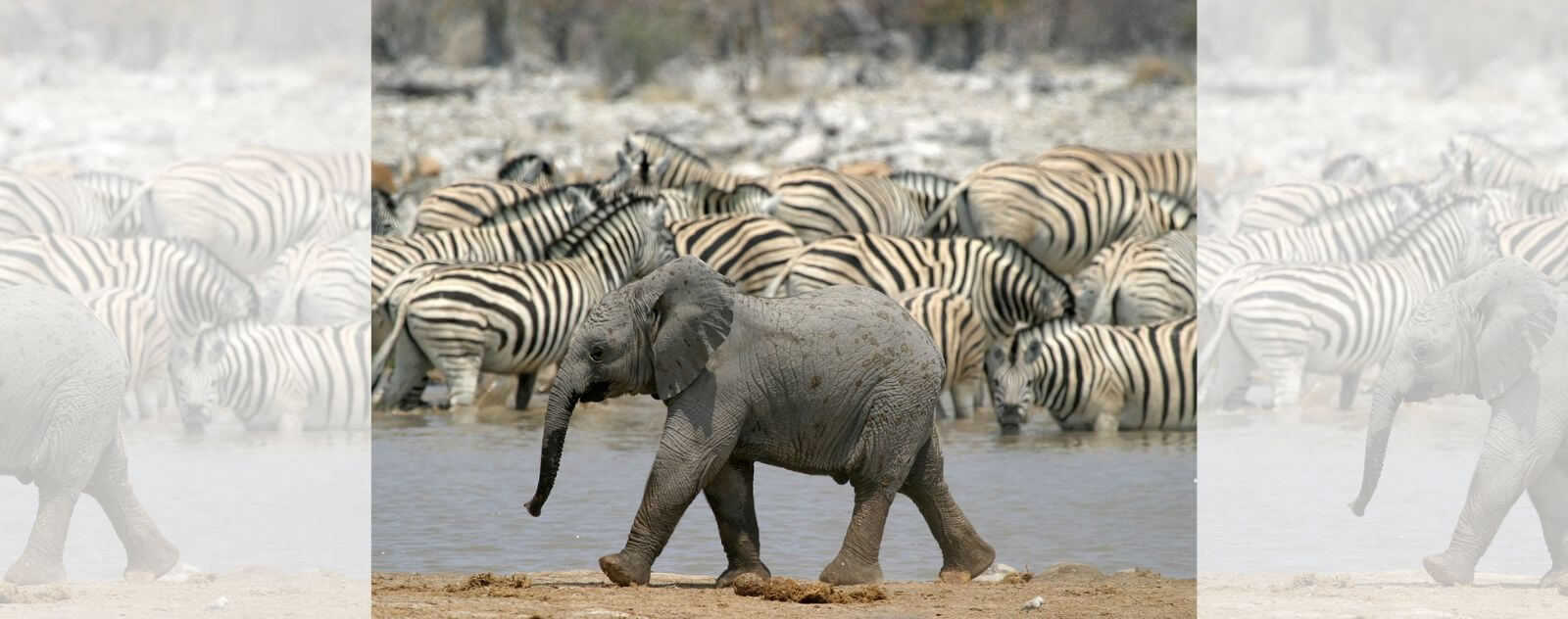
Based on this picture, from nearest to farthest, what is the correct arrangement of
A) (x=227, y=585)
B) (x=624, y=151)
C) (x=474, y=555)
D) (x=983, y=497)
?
(x=227, y=585), (x=474, y=555), (x=983, y=497), (x=624, y=151)

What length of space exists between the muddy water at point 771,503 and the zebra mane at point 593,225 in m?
1.77

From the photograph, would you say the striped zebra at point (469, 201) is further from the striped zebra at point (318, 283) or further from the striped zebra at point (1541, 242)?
the striped zebra at point (1541, 242)

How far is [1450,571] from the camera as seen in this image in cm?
780

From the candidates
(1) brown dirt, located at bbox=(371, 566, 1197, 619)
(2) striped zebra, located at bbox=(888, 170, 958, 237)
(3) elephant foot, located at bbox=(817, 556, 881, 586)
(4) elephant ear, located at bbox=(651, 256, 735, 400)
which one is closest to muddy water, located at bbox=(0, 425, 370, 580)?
(1) brown dirt, located at bbox=(371, 566, 1197, 619)

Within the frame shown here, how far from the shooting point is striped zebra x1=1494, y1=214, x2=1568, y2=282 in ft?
27.5

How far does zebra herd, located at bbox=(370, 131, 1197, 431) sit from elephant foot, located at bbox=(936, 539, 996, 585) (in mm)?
5264

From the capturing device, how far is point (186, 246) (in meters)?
11.3

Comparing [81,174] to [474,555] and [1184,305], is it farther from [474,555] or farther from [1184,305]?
[1184,305]

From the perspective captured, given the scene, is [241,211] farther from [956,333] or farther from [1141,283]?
[1141,283]

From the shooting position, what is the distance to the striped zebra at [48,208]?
398 inches

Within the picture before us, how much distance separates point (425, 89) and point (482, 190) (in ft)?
55.4

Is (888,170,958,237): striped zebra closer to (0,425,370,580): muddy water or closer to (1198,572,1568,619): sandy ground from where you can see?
(1198,572,1568,619): sandy ground

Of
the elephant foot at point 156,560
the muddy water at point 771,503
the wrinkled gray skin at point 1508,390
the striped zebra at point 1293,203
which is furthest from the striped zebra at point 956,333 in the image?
the elephant foot at point 156,560

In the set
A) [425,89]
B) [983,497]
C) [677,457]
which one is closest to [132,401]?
[677,457]
